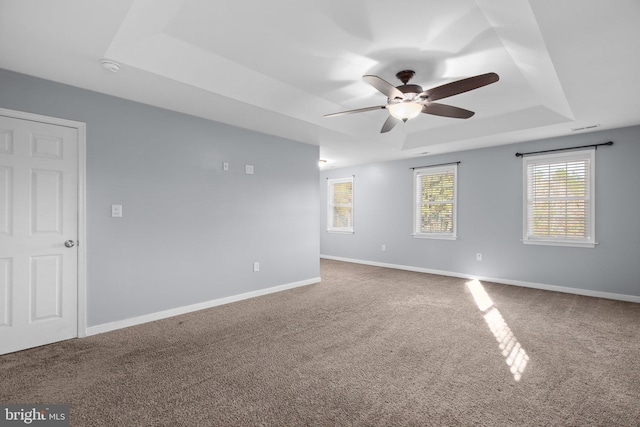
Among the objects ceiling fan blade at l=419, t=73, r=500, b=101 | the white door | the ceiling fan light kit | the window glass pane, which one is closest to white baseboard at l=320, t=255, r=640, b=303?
the window glass pane

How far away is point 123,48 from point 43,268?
208 centimetres

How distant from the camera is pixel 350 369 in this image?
235 cm

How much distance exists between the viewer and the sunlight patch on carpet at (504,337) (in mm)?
2408

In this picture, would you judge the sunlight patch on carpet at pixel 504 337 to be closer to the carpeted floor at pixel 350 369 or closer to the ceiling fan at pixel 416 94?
the carpeted floor at pixel 350 369

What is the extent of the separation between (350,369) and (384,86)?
232cm

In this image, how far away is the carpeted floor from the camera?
6.02 ft

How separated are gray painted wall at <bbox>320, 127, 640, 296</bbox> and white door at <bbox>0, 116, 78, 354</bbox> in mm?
5477

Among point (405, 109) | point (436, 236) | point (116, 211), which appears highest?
point (405, 109)

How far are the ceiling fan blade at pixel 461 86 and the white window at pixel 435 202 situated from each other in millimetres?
3397

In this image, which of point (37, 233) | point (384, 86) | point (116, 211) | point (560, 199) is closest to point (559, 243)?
point (560, 199)

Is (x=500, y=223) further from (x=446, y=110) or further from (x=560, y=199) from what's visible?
(x=446, y=110)

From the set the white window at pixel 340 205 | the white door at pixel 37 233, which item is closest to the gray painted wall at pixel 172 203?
the white door at pixel 37 233

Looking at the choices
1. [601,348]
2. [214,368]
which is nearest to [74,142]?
[214,368]

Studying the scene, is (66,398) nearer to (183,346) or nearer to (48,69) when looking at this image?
(183,346)
